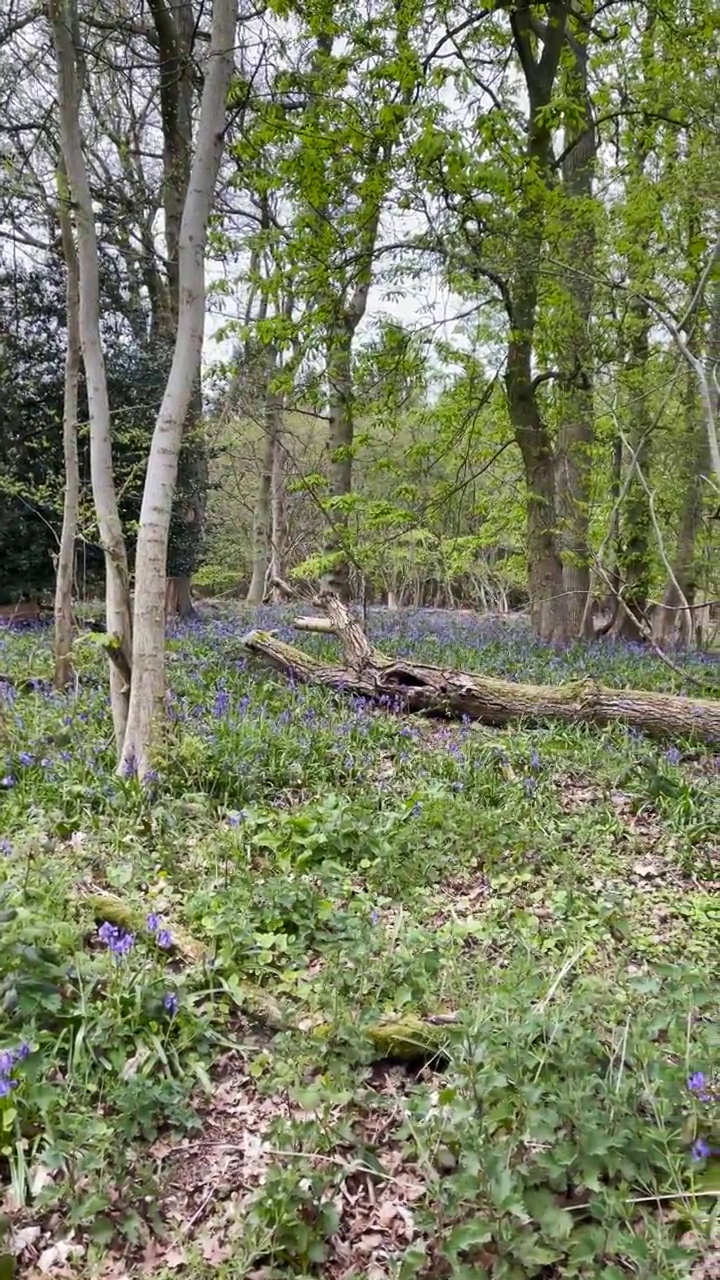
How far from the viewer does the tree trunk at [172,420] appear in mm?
3805

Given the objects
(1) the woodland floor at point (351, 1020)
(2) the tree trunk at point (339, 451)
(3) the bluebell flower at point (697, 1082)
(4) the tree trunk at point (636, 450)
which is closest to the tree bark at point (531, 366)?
(4) the tree trunk at point (636, 450)

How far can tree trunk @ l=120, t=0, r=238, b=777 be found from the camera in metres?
3.80

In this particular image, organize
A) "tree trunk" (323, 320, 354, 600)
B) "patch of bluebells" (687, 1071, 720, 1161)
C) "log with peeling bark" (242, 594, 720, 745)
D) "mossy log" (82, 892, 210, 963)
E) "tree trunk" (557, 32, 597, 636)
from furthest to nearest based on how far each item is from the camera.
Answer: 1. "tree trunk" (323, 320, 354, 600)
2. "tree trunk" (557, 32, 597, 636)
3. "log with peeling bark" (242, 594, 720, 745)
4. "mossy log" (82, 892, 210, 963)
5. "patch of bluebells" (687, 1071, 720, 1161)

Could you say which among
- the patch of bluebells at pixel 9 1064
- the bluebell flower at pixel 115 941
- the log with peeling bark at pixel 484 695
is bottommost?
the patch of bluebells at pixel 9 1064

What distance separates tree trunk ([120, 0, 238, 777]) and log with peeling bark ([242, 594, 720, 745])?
6.61ft

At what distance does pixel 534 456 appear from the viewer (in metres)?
8.51

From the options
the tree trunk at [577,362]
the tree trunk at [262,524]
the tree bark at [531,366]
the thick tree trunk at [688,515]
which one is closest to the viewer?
the tree trunk at [577,362]

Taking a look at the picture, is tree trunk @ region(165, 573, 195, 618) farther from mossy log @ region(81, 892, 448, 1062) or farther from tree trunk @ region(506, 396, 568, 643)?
mossy log @ region(81, 892, 448, 1062)

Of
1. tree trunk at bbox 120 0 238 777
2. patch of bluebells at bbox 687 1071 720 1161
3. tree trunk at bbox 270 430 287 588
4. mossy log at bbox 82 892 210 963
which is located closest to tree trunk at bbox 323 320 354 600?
tree trunk at bbox 120 0 238 777

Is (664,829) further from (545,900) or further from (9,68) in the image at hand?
(9,68)

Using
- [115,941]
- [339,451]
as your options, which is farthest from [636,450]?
[115,941]

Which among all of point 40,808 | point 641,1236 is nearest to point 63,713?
point 40,808

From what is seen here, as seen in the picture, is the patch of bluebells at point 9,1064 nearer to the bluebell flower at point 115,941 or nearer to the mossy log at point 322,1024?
the bluebell flower at point 115,941

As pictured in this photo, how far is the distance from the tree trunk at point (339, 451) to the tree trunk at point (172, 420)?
117 inches
